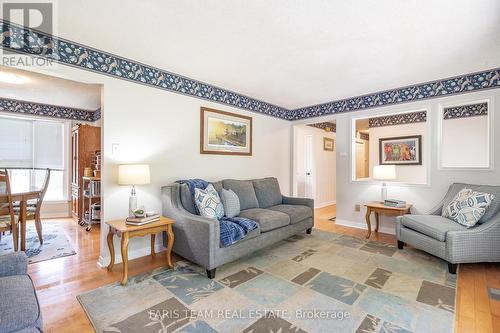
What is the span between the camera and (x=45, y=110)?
16.3ft

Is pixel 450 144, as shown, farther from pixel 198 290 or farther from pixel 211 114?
pixel 198 290

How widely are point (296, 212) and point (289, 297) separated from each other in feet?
5.39

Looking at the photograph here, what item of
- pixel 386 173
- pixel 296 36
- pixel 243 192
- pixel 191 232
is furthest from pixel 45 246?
pixel 386 173

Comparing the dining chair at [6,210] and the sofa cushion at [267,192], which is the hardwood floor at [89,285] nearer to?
the dining chair at [6,210]

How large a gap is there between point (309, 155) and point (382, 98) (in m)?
2.58

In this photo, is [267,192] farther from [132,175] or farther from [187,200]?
[132,175]

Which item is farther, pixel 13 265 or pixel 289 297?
pixel 289 297

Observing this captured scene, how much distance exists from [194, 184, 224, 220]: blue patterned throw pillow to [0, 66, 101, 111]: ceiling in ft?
6.77

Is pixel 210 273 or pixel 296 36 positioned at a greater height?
pixel 296 36

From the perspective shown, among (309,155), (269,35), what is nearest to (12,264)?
(269,35)

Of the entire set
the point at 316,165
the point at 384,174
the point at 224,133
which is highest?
the point at 224,133

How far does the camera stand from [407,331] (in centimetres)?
168

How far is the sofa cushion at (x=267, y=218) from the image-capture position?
3.05m

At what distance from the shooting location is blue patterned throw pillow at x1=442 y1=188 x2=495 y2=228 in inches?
106
